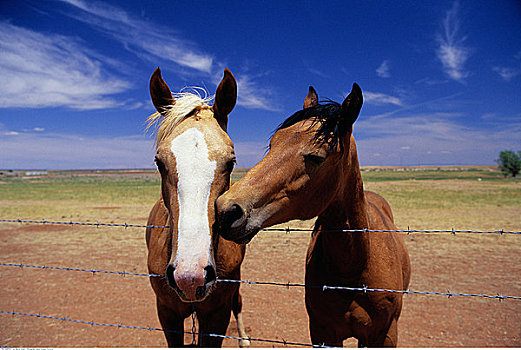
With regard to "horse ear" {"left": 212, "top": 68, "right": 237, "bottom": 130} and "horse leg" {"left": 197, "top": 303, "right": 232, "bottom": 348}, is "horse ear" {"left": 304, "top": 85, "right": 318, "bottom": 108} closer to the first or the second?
"horse ear" {"left": 212, "top": 68, "right": 237, "bottom": 130}

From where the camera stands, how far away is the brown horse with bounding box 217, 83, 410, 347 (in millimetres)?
1680

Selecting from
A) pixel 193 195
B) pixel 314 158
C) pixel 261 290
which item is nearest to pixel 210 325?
pixel 193 195

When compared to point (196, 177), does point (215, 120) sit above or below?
above

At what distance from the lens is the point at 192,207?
1784 millimetres

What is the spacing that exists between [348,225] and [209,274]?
3.33 feet

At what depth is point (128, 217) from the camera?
15.8 metres

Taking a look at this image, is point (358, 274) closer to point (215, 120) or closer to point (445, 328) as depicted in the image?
point (215, 120)

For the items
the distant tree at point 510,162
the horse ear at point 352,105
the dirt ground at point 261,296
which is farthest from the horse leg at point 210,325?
the distant tree at point 510,162

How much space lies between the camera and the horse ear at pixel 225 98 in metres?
2.31

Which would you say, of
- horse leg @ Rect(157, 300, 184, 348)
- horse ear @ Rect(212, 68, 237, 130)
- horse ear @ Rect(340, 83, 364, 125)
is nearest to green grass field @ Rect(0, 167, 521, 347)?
horse ear @ Rect(212, 68, 237, 130)

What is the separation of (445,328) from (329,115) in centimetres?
462

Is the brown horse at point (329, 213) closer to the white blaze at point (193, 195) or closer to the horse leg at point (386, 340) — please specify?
the horse leg at point (386, 340)

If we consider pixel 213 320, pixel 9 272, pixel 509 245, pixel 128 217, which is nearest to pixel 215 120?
pixel 213 320

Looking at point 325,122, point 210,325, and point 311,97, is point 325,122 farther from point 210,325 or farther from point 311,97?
point 210,325
